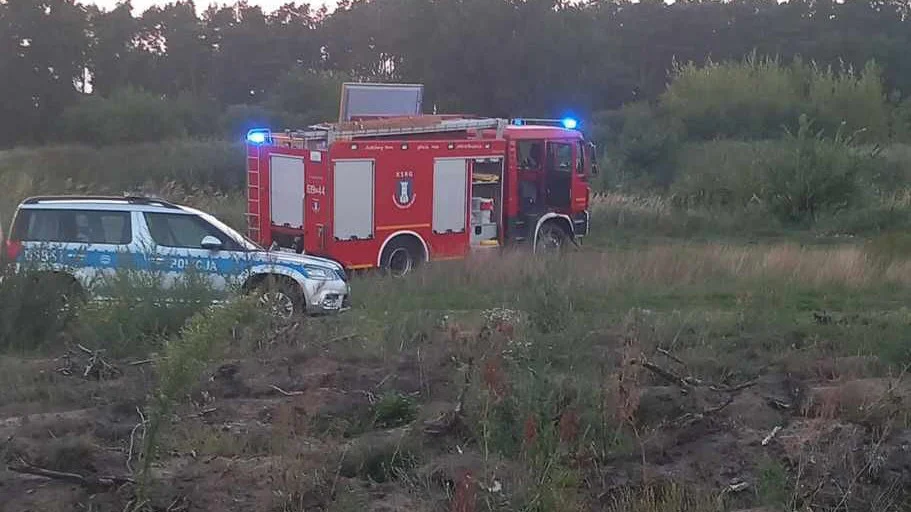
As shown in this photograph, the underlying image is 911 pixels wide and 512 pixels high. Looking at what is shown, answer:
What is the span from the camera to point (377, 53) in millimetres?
74688

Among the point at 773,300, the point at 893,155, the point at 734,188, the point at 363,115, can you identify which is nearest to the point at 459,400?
the point at 773,300

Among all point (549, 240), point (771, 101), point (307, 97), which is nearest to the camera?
point (549, 240)

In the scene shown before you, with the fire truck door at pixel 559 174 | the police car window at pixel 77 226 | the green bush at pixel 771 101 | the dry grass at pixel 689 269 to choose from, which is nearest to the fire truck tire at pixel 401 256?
the dry grass at pixel 689 269

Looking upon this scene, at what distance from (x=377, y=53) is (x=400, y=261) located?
184 ft

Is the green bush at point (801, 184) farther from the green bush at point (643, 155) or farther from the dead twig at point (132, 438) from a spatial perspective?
the dead twig at point (132, 438)

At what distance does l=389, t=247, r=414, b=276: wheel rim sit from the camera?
19891 millimetres

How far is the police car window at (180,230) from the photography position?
14.5 metres

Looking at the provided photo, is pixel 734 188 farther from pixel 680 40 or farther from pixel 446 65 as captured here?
pixel 680 40

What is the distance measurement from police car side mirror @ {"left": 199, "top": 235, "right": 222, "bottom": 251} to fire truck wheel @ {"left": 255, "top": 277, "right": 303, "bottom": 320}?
860 mm

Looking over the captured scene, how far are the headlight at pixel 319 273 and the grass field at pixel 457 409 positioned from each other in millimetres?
2143

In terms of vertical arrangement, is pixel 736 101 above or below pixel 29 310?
above

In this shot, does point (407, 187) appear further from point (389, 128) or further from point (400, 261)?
point (400, 261)

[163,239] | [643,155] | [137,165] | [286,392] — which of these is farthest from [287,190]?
[643,155]

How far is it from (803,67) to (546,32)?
15.9 m
